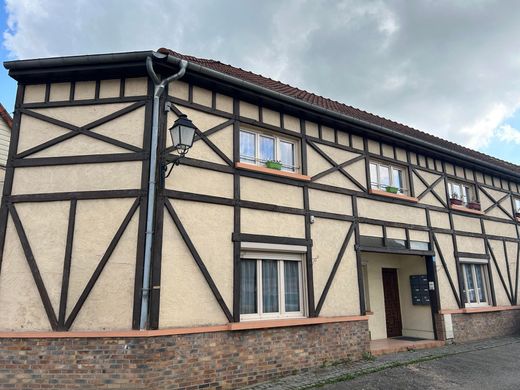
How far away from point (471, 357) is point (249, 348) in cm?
514

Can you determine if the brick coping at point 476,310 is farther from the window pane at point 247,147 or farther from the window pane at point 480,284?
the window pane at point 247,147

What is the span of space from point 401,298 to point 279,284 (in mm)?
5132

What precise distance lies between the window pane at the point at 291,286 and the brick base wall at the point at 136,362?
43.3 inches

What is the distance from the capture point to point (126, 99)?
6195mm

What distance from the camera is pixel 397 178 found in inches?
386

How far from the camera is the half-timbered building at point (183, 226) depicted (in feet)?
17.5

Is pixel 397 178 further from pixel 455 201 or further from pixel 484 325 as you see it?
pixel 484 325

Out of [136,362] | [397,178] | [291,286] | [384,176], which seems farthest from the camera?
[397,178]

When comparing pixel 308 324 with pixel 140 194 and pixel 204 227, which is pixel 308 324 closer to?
pixel 204 227

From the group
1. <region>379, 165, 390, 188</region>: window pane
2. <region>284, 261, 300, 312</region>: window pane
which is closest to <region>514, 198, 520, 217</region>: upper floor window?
<region>379, 165, 390, 188</region>: window pane

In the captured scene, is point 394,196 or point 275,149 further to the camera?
point 394,196

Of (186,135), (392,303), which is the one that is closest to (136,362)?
(186,135)

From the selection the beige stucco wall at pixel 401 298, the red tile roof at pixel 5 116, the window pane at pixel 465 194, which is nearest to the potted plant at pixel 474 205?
the window pane at pixel 465 194

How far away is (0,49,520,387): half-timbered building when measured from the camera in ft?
17.5
